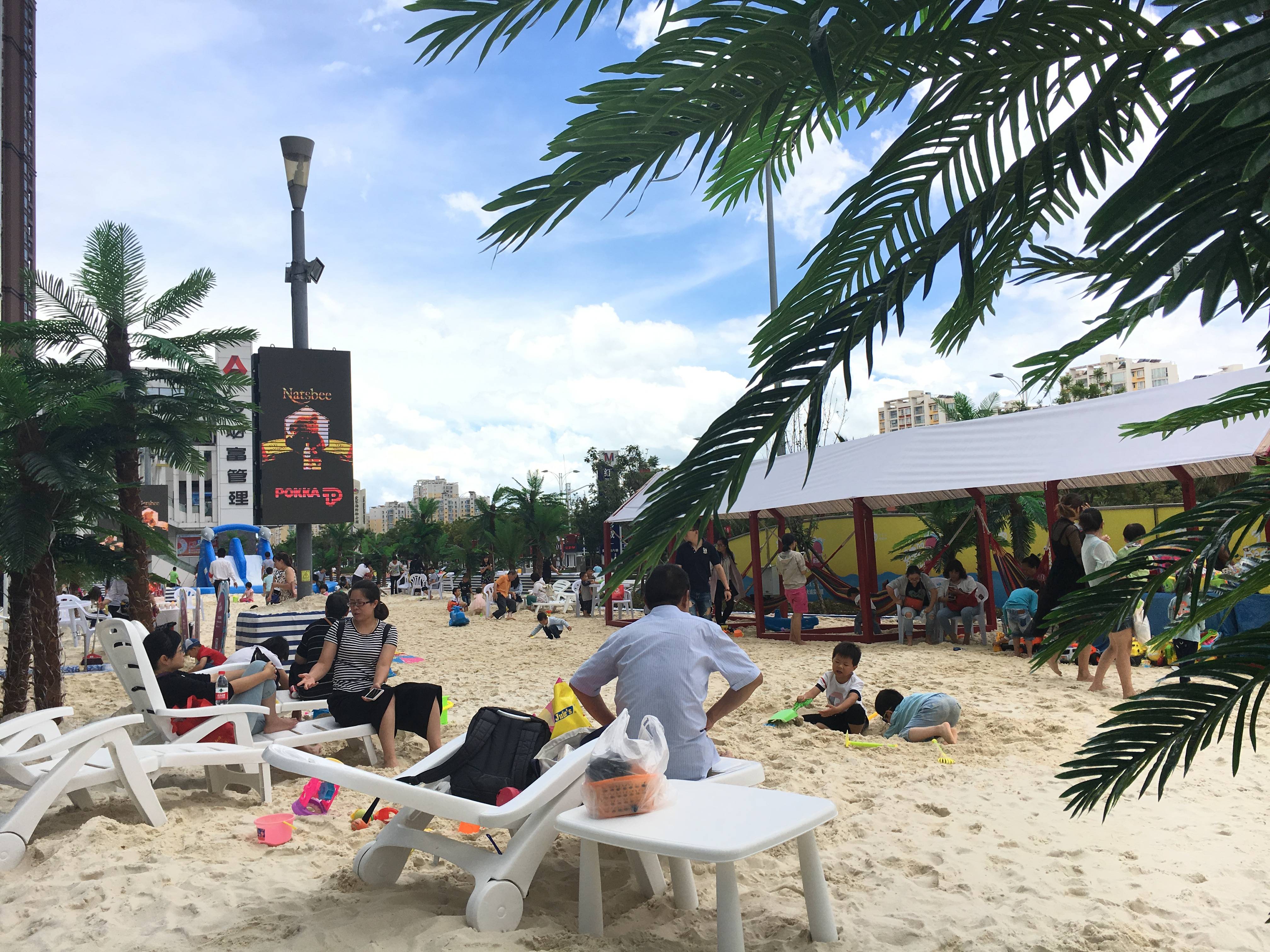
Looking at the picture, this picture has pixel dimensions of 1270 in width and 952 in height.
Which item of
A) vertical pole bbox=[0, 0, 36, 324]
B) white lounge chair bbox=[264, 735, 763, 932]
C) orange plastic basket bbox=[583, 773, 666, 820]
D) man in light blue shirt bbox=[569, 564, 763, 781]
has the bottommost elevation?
white lounge chair bbox=[264, 735, 763, 932]

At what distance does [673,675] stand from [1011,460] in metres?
7.93

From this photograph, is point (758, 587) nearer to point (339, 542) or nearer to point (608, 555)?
point (608, 555)

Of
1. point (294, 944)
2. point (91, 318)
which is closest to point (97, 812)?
point (294, 944)

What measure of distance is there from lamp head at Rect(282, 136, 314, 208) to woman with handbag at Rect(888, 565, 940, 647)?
12685mm

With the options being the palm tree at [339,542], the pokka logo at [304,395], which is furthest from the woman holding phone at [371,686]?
the palm tree at [339,542]

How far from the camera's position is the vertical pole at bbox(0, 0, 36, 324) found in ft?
86.4

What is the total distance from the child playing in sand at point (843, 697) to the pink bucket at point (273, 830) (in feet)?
10.8

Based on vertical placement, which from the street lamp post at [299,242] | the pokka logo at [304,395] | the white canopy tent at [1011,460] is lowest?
the white canopy tent at [1011,460]

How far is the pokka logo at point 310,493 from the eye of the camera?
1862 centimetres

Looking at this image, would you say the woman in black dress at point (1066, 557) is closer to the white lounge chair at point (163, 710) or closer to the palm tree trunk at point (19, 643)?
the white lounge chair at point (163, 710)

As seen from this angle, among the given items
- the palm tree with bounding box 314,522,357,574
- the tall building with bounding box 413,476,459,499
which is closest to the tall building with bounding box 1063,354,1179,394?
the palm tree with bounding box 314,522,357,574

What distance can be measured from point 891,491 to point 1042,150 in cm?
923

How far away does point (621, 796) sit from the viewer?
259cm

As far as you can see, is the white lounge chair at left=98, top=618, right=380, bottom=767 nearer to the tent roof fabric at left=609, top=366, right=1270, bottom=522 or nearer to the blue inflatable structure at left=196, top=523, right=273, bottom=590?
the tent roof fabric at left=609, top=366, right=1270, bottom=522
